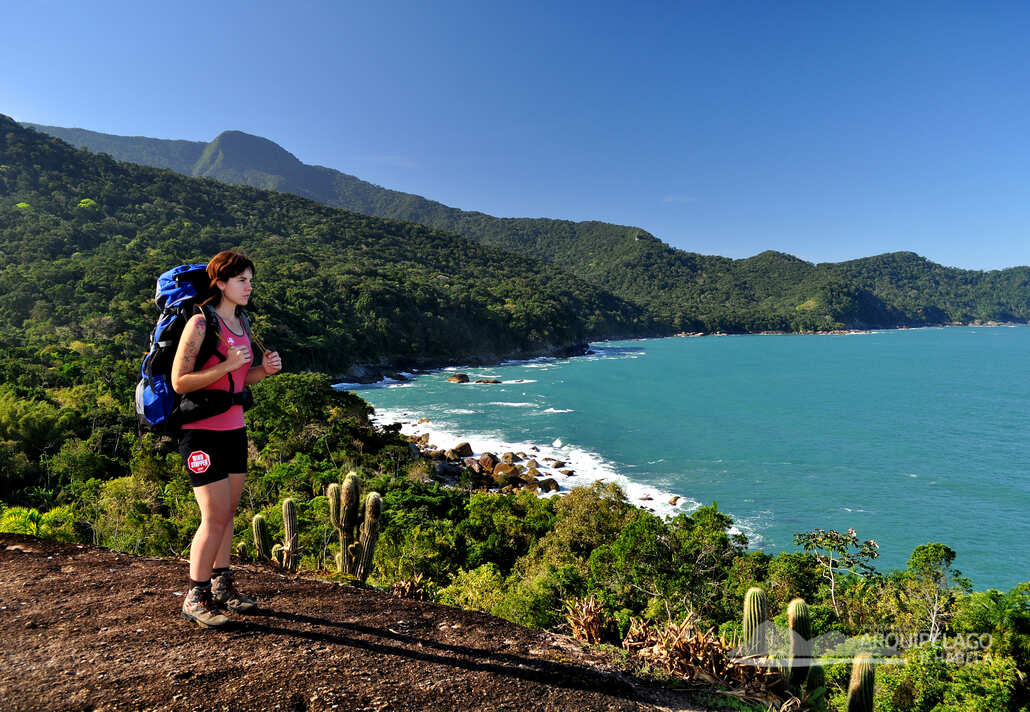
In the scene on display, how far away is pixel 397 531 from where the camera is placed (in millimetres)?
18109

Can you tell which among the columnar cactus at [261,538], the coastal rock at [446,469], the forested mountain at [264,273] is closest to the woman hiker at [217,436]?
the columnar cactus at [261,538]

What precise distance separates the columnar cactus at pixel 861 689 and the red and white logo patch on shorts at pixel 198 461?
157 inches

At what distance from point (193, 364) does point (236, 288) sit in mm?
493

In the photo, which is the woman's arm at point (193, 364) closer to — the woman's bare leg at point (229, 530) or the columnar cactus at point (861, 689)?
the woman's bare leg at point (229, 530)

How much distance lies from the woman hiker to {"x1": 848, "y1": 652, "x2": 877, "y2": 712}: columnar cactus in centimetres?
380

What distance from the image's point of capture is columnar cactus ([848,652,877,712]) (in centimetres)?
295

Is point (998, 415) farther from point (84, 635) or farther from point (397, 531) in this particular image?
point (84, 635)

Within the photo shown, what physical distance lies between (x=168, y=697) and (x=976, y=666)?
35.0ft

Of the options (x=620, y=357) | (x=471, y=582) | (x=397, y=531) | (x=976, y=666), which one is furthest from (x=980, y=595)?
(x=620, y=357)

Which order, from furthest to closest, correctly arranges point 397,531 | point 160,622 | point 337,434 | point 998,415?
point 998,415 < point 337,434 < point 397,531 < point 160,622

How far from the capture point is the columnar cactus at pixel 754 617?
11.2ft

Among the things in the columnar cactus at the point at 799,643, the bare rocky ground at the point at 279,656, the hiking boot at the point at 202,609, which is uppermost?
the hiking boot at the point at 202,609

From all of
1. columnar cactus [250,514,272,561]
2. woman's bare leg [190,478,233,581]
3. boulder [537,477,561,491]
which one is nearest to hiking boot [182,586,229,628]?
woman's bare leg [190,478,233,581]

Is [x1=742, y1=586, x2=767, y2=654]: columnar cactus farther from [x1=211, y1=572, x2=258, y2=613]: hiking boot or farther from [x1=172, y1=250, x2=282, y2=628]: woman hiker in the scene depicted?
[x1=172, y1=250, x2=282, y2=628]: woman hiker
